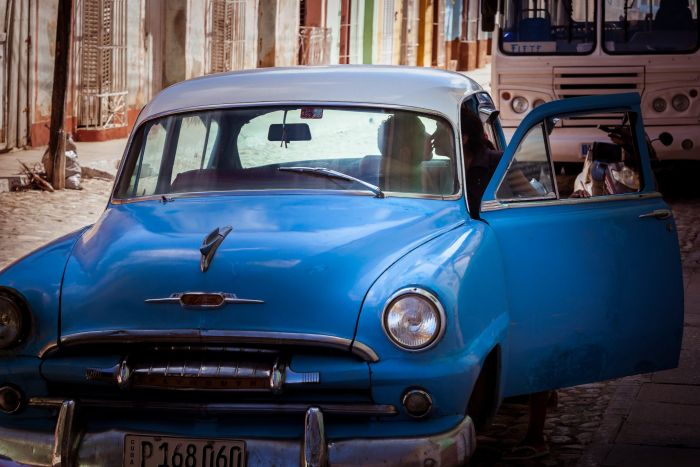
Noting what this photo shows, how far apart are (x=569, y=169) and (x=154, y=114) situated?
10.1 metres

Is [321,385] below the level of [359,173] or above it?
below

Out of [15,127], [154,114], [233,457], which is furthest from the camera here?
[15,127]

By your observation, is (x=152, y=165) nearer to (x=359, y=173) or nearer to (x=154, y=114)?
(x=154, y=114)

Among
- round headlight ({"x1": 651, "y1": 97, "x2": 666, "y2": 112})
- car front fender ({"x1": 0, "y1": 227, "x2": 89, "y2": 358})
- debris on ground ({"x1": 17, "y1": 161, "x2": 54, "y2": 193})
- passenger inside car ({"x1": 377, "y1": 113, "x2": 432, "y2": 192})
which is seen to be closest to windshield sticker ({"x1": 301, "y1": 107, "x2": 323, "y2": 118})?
passenger inside car ({"x1": 377, "y1": 113, "x2": 432, "y2": 192})

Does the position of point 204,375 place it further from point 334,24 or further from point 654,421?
point 334,24

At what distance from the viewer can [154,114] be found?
592 centimetres

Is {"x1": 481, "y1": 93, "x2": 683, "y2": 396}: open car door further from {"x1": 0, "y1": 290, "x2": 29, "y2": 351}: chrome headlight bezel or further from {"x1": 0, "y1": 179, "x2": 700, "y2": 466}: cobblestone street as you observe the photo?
{"x1": 0, "y1": 290, "x2": 29, "y2": 351}: chrome headlight bezel

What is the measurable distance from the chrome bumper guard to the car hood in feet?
0.94

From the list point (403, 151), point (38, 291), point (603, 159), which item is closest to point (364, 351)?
point (38, 291)

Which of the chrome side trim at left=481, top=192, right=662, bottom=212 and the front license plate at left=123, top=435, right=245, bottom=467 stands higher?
the chrome side trim at left=481, top=192, right=662, bottom=212

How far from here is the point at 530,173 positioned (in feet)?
18.8

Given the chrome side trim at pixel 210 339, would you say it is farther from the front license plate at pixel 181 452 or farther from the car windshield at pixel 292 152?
the car windshield at pixel 292 152

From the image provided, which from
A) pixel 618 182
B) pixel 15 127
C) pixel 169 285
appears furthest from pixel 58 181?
pixel 169 285

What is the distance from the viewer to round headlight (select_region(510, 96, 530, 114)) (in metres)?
15.1
